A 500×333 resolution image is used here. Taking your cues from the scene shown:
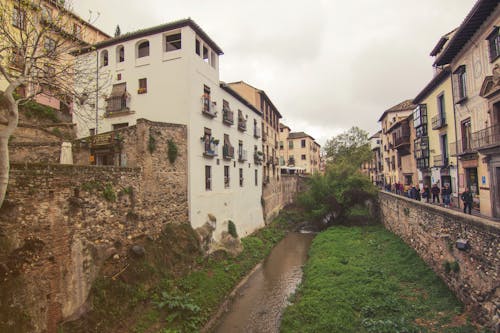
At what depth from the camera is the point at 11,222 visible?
306 inches

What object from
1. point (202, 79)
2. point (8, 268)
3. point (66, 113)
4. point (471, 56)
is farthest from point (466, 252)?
point (66, 113)

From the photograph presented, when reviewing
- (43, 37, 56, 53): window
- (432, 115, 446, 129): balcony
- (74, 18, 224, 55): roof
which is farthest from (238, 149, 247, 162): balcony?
(432, 115, 446, 129): balcony

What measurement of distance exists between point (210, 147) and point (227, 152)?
8.24 ft

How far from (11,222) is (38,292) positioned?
88.0 inches

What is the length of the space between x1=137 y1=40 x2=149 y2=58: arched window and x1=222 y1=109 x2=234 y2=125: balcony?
6320mm

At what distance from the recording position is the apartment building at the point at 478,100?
13.8 m

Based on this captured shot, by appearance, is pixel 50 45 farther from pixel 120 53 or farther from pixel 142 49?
pixel 120 53

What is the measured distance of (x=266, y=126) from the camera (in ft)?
106

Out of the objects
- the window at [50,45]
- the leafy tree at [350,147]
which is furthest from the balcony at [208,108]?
the leafy tree at [350,147]

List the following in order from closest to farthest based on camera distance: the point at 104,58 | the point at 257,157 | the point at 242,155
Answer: the point at 104,58
the point at 242,155
the point at 257,157

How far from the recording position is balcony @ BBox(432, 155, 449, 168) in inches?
796

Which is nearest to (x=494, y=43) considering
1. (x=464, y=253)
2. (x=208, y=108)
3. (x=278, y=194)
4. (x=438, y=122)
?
(x=438, y=122)

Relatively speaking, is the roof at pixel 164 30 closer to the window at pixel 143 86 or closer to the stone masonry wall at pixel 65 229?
the window at pixel 143 86

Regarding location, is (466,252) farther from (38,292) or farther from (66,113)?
(66,113)
